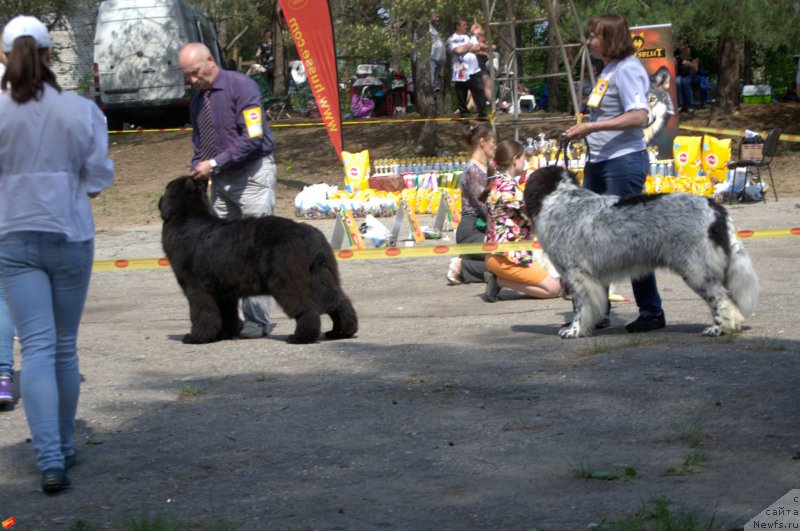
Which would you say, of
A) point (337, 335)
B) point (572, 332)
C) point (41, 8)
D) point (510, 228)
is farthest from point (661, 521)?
point (41, 8)

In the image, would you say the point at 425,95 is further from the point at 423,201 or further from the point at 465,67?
the point at 423,201

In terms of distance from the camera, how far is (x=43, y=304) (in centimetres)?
441

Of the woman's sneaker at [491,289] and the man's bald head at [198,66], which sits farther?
the woman's sneaker at [491,289]

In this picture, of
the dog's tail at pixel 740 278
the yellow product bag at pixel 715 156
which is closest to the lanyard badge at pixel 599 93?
the dog's tail at pixel 740 278

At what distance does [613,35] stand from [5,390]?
4232 millimetres

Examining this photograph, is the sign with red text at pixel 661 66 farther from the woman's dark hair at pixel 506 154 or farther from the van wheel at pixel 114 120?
the van wheel at pixel 114 120

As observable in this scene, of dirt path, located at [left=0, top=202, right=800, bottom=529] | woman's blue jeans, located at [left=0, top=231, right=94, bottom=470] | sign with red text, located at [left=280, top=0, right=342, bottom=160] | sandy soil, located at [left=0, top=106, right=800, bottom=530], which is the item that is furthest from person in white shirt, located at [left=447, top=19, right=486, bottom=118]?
woman's blue jeans, located at [left=0, top=231, right=94, bottom=470]

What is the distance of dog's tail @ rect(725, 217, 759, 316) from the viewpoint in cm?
682

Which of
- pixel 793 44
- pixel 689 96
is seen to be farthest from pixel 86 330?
pixel 689 96

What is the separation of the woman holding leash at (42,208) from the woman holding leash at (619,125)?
3541 millimetres

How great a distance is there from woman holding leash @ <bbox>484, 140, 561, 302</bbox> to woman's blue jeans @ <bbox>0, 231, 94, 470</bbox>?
5.06m

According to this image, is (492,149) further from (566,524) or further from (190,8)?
(190,8)

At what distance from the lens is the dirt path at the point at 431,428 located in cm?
409

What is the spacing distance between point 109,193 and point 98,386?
1529cm
